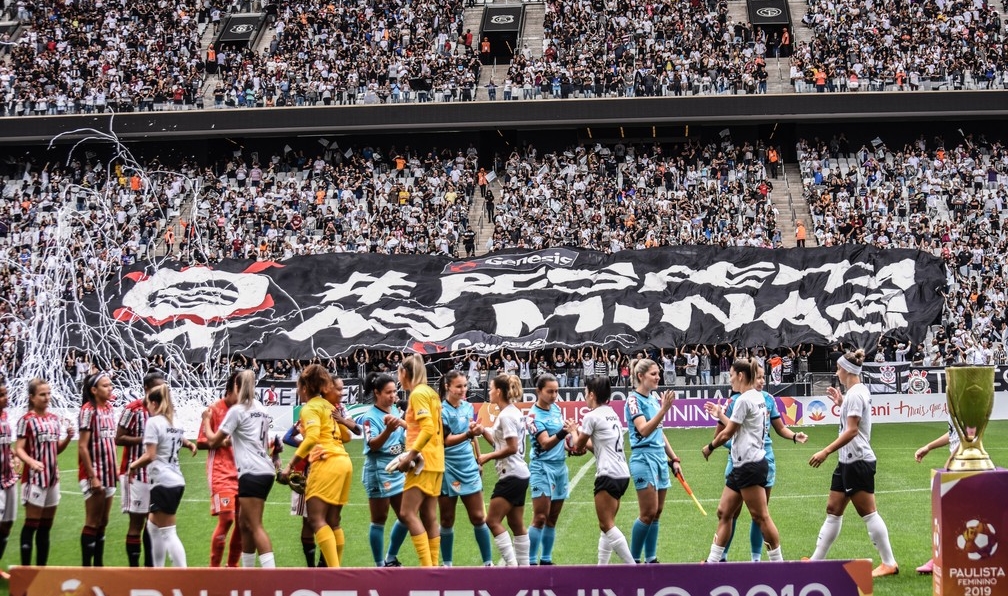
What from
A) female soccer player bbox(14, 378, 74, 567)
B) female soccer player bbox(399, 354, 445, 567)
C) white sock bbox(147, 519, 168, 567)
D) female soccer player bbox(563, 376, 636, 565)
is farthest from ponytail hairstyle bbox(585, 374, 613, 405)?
female soccer player bbox(14, 378, 74, 567)

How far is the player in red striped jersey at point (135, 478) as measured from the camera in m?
10.1

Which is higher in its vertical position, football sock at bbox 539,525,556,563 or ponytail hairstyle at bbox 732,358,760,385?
ponytail hairstyle at bbox 732,358,760,385

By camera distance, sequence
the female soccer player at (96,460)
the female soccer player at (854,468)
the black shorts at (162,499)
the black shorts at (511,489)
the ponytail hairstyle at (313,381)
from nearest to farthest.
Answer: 1. the ponytail hairstyle at (313,381)
2. the black shorts at (162,499)
3. the female soccer player at (854,468)
4. the black shorts at (511,489)
5. the female soccer player at (96,460)

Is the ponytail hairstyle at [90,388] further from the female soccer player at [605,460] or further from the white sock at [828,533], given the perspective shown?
the white sock at [828,533]

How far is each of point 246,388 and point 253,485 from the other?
0.89 m

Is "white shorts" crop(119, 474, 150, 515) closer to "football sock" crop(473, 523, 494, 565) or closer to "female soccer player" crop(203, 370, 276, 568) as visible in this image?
"female soccer player" crop(203, 370, 276, 568)

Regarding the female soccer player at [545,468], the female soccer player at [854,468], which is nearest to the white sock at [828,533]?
the female soccer player at [854,468]

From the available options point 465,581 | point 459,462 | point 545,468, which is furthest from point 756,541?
point 465,581

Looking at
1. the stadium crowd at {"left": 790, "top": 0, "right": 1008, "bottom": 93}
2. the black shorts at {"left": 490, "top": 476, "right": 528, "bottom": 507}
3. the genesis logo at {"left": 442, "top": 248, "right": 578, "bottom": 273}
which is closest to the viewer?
the black shorts at {"left": 490, "top": 476, "right": 528, "bottom": 507}

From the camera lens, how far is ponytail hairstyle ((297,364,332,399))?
374 inches

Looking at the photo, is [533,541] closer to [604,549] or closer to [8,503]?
[604,549]

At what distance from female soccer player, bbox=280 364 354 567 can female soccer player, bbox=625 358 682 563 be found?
9.37ft

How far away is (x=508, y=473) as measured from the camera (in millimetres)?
10273

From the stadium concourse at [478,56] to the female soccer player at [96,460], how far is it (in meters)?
33.9
